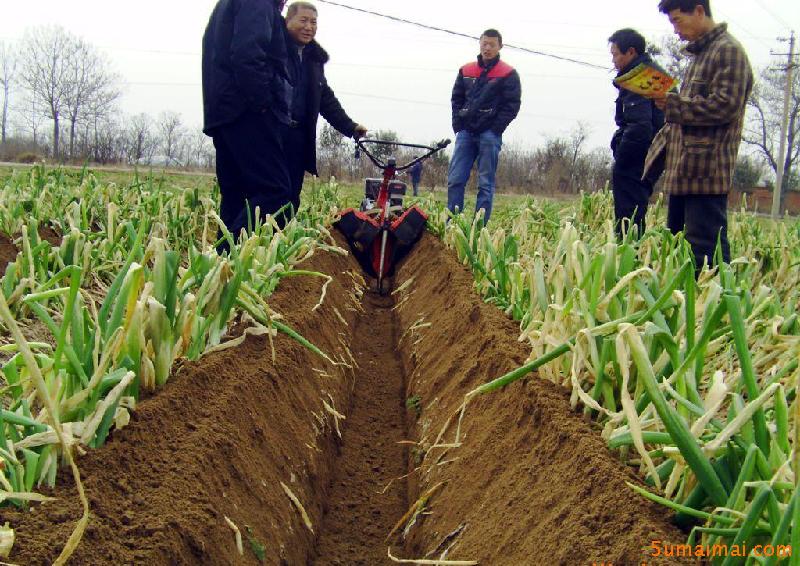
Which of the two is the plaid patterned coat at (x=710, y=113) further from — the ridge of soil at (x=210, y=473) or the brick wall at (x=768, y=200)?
the brick wall at (x=768, y=200)

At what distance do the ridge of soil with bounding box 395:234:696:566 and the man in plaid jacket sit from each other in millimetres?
1672

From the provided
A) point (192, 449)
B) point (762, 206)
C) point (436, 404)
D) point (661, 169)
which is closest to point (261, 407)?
point (192, 449)

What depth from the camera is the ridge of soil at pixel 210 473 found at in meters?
1.21

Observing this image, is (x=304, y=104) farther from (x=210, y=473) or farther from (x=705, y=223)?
(x=210, y=473)

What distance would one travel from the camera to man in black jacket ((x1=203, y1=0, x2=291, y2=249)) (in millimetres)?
4148

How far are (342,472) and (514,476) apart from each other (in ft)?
3.55

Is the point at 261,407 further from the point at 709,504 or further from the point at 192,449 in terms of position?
the point at 709,504

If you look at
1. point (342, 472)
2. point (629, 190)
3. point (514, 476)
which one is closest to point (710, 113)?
point (629, 190)

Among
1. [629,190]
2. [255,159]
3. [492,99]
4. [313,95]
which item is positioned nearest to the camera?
[255,159]

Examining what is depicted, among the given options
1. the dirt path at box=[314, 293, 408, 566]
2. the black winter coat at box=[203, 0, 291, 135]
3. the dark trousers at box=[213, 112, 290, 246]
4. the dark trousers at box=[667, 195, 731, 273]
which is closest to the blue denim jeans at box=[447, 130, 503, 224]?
the dark trousers at box=[213, 112, 290, 246]

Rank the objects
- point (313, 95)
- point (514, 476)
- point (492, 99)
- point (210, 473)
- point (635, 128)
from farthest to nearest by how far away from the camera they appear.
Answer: point (492, 99) → point (635, 128) → point (313, 95) → point (514, 476) → point (210, 473)

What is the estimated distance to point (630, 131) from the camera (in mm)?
5641

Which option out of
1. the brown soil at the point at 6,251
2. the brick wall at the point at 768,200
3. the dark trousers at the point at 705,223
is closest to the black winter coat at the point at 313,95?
the brown soil at the point at 6,251

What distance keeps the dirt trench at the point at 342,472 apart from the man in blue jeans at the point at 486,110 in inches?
141
